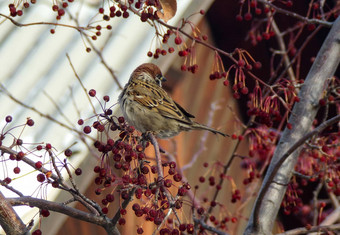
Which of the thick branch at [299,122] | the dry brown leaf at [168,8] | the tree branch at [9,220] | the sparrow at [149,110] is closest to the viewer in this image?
the tree branch at [9,220]

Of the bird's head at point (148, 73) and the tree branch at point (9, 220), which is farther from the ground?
the bird's head at point (148, 73)

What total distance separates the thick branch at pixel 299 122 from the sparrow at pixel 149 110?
0.74m

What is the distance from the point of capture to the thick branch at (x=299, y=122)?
11.8ft

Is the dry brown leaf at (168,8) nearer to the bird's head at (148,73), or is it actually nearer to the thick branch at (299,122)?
the thick branch at (299,122)

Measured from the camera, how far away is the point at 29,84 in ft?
16.0

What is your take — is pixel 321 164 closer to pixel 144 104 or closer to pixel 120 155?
pixel 144 104

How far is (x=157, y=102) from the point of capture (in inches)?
179

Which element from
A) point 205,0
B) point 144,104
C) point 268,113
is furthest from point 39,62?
Answer: point 268,113

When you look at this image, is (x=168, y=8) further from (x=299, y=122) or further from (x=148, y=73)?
(x=148, y=73)

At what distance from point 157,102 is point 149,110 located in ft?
0.40

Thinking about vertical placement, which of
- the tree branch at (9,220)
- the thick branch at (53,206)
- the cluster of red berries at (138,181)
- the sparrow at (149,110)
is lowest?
the tree branch at (9,220)

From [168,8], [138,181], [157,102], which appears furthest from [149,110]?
[138,181]

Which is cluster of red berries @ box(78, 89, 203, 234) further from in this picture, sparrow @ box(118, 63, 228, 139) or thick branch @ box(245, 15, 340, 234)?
sparrow @ box(118, 63, 228, 139)

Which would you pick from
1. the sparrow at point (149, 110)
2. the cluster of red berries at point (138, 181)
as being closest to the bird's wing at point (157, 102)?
the sparrow at point (149, 110)
